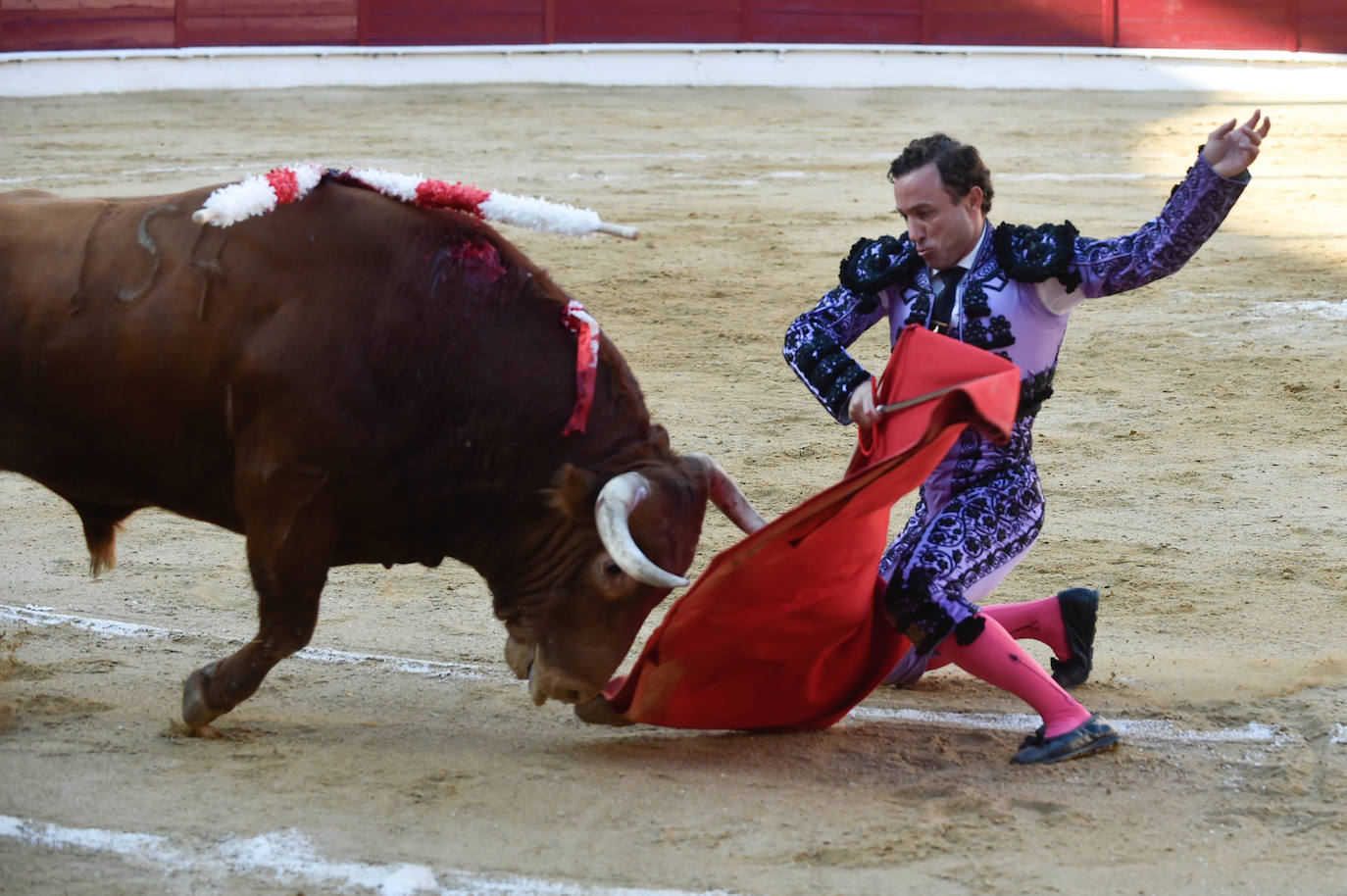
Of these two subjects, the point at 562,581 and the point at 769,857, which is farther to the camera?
the point at 562,581

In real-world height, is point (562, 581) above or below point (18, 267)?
below

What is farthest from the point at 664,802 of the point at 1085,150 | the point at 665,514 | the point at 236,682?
the point at 1085,150

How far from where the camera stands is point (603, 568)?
279 centimetres

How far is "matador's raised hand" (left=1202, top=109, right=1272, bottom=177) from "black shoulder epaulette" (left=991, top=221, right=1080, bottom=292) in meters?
0.26

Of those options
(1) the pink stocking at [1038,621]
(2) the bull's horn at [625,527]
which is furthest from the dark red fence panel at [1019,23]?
(2) the bull's horn at [625,527]

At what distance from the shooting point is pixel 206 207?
2.80 meters

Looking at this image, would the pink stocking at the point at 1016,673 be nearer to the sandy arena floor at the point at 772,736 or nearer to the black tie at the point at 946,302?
the sandy arena floor at the point at 772,736

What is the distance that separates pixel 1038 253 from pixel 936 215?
203 mm

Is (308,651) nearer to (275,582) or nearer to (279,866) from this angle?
(275,582)

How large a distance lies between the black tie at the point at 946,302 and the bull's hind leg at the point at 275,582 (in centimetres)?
115

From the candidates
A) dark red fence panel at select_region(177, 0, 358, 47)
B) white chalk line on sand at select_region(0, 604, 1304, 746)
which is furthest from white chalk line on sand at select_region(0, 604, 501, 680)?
dark red fence panel at select_region(177, 0, 358, 47)

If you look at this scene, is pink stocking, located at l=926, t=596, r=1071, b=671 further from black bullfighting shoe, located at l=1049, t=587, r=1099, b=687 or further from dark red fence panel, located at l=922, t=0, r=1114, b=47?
dark red fence panel, located at l=922, t=0, r=1114, b=47

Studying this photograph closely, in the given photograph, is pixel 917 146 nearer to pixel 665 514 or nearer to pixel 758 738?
pixel 665 514

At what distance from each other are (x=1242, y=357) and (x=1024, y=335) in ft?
11.1
